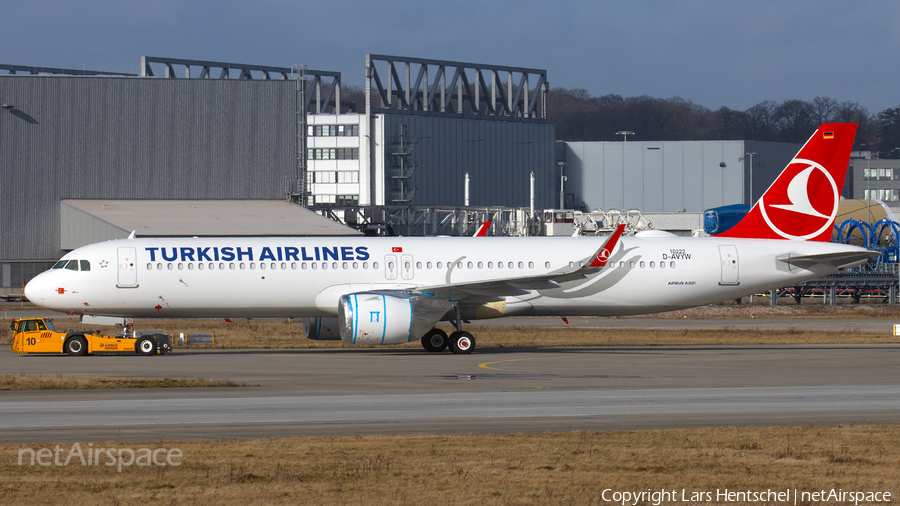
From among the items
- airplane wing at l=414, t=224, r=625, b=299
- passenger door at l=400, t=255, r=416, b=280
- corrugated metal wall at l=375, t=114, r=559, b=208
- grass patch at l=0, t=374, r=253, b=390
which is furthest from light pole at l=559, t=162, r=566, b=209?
grass patch at l=0, t=374, r=253, b=390

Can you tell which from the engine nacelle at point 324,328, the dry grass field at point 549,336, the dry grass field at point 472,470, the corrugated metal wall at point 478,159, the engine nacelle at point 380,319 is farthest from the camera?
the corrugated metal wall at point 478,159

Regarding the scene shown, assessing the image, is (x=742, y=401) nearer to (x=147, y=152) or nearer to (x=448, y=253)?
(x=448, y=253)

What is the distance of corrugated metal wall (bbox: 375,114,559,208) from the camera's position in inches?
3910

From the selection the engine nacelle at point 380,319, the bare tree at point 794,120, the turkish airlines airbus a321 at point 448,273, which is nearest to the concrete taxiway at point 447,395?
the engine nacelle at point 380,319

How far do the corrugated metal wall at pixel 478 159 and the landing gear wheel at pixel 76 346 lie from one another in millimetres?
68655

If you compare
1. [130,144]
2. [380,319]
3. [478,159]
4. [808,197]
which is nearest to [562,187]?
[478,159]

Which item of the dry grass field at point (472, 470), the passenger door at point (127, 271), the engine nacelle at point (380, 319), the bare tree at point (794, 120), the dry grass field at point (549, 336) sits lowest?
the dry grass field at point (549, 336)

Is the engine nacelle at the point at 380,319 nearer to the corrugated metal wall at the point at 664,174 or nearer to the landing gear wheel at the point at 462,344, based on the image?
the landing gear wheel at the point at 462,344

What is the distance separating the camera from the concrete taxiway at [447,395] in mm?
15836

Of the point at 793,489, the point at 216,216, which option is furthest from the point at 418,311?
the point at 216,216

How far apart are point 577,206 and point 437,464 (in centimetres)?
10851

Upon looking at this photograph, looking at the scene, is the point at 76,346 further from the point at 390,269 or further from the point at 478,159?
the point at 478,159

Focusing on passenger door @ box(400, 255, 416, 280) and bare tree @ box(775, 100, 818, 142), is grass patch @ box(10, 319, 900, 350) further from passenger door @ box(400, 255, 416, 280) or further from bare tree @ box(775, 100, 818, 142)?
bare tree @ box(775, 100, 818, 142)

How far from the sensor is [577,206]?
119 m
